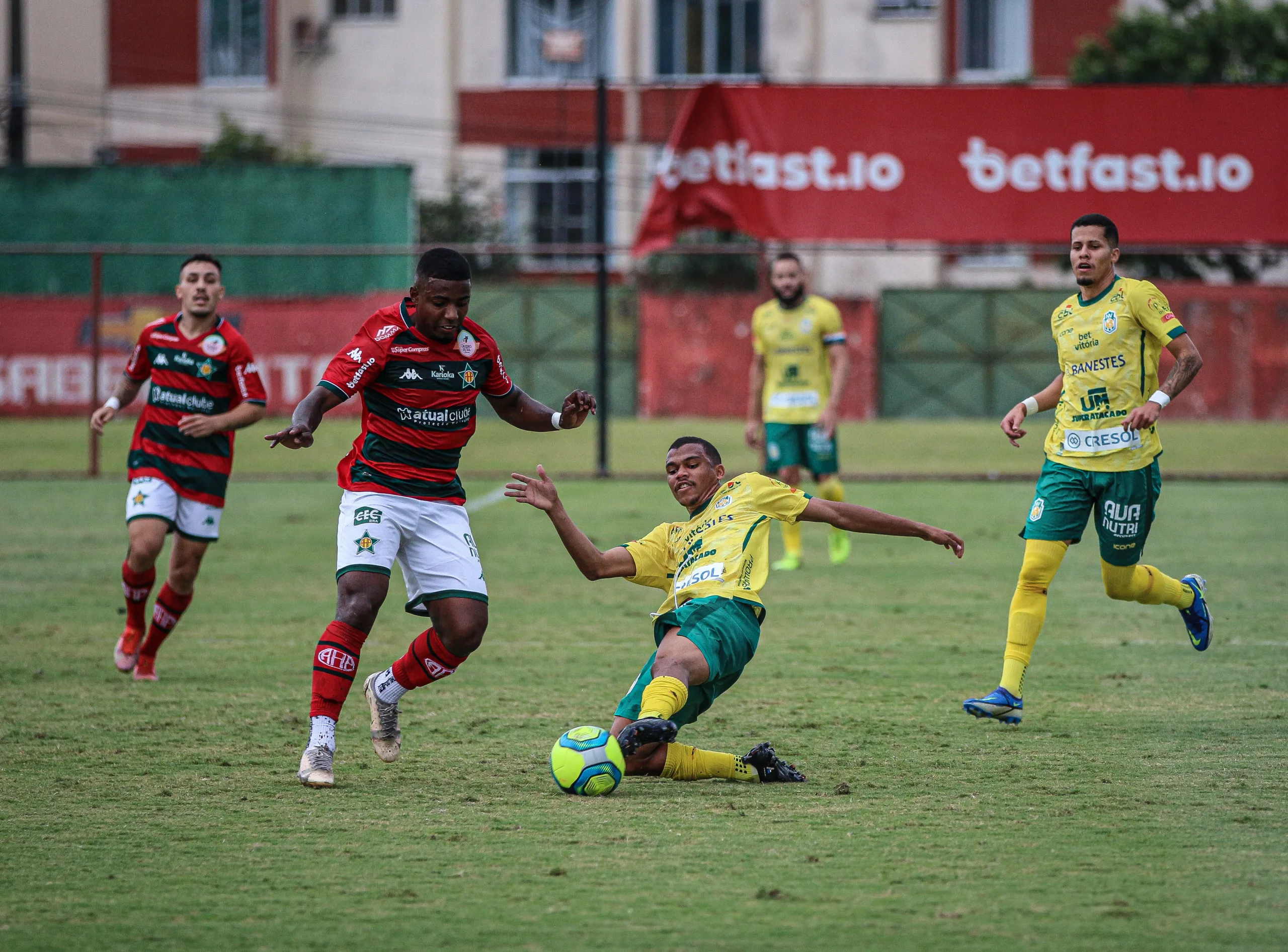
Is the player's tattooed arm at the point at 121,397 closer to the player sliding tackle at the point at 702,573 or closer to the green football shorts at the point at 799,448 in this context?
the player sliding tackle at the point at 702,573

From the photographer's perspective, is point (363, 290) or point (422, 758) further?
point (363, 290)

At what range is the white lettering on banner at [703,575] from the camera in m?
6.32

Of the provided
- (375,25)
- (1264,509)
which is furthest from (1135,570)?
(375,25)

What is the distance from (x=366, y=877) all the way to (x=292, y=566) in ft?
26.5

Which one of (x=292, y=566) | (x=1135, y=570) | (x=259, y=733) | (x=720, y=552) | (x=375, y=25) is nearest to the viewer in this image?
(x=720, y=552)

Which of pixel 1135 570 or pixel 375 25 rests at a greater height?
pixel 375 25

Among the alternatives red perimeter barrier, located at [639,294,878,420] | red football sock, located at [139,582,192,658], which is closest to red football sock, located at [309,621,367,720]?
red football sock, located at [139,582,192,658]

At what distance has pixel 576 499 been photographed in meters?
17.1

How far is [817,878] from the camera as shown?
4.74 m

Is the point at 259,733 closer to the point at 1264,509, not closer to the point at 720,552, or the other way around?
the point at 720,552

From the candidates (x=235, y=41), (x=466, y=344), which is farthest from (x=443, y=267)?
(x=235, y=41)

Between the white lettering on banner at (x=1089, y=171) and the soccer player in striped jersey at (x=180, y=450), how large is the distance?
12446 millimetres

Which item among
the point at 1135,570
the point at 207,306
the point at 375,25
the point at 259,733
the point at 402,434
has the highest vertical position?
the point at 375,25

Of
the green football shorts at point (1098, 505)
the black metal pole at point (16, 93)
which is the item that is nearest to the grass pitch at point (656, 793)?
the green football shorts at point (1098, 505)
